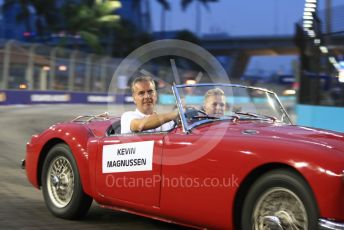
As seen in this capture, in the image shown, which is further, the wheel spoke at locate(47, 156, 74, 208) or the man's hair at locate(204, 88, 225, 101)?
the wheel spoke at locate(47, 156, 74, 208)

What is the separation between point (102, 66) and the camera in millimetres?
36781

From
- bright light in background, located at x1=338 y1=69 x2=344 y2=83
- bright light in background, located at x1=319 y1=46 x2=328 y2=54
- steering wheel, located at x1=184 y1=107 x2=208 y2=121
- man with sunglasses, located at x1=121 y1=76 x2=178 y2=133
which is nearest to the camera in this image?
steering wheel, located at x1=184 y1=107 x2=208 y2=121

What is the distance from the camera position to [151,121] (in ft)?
15.8

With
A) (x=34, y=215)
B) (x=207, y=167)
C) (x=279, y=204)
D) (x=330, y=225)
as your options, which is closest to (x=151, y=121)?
(x=207, y=167)

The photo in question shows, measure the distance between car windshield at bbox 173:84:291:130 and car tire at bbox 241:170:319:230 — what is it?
89 centimetres

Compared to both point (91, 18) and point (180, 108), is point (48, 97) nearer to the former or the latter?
point (91, 18)

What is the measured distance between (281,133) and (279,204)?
59 cm

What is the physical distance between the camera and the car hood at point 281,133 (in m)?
3.97

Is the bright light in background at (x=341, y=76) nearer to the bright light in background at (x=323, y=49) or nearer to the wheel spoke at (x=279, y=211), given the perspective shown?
the bright light in background at (x=323, y=49)

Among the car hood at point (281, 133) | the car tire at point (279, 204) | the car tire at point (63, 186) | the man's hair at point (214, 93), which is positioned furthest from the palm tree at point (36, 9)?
the car tire at point (279, 204)

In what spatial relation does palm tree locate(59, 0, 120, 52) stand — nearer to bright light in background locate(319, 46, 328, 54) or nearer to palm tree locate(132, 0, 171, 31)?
palm tree locate(132, 0, 171, 31)

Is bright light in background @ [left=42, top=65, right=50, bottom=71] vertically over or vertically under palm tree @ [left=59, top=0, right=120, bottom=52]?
under

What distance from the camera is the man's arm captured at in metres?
4.71

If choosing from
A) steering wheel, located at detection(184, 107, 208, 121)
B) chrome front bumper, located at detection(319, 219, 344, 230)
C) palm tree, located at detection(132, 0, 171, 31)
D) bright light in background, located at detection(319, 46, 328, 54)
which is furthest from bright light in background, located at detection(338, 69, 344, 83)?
palm tree, located at detection(132, 0, 171, 31)
